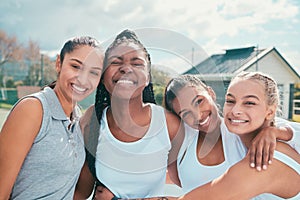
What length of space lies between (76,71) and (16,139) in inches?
10.8

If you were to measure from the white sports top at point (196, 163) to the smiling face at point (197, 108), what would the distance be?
0.03 m

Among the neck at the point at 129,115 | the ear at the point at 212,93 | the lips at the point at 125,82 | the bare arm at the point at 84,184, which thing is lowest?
the bare arm at the point at 84,184

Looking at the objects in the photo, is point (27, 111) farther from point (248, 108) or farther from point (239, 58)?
point (239, 58)

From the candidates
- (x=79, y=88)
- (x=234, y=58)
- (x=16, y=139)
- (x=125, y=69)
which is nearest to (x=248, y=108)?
(x=125, y=69)

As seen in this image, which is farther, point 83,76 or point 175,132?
point 175,132

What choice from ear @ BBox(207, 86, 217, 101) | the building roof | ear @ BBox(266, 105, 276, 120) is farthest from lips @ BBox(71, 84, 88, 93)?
the building roof

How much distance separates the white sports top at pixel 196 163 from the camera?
1.03 meters

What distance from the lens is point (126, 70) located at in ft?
3.54

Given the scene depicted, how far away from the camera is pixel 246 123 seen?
97cm

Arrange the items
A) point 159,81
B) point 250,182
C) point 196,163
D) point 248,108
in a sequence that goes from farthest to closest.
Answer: point 159,81 → point 196,163 → point 248,108 → point 250,182

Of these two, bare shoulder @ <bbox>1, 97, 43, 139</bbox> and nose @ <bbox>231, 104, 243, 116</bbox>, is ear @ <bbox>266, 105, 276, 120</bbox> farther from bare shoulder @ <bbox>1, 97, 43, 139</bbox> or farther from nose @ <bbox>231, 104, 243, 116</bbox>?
bare shoulder @ <bbox>1, 97, 43, 139</bbox>

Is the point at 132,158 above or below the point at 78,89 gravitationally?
below

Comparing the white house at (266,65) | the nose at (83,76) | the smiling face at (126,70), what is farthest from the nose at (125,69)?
the white house at (266,65)

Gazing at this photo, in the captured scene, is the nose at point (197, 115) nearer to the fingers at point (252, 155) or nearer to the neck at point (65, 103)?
the fingers at point (252, 155)
